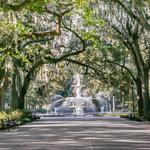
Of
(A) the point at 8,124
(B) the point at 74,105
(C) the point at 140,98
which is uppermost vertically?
(B) the point at 74,105

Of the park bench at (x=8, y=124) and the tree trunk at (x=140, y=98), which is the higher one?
the tree trunk at (x=140, y=98)

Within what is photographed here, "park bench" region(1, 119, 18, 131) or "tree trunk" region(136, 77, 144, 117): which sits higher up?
"tree trunk" region(136, 77, 144, 117)

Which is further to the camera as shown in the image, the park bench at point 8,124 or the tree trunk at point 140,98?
the tree trunk at point 140,98

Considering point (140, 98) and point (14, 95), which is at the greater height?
point (14, 95)

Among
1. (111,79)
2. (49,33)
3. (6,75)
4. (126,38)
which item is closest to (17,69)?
(6,75)

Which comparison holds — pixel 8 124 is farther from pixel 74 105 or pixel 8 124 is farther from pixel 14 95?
pixel 74 105

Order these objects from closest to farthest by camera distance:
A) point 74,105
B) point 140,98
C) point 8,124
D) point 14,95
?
point 8,124, point 14,95, point 140,98, point 74,105

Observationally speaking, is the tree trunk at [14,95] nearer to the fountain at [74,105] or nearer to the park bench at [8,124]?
the park bench at [8,124]

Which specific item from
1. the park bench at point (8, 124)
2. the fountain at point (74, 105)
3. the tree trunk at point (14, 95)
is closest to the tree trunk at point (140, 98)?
the tree trunk at point (14, 95)

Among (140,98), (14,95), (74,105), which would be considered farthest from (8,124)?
(74,105)

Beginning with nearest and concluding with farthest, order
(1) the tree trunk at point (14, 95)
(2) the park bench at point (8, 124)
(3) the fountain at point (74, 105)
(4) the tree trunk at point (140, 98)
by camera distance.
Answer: (2) the park bench at point (8, 124) → (1) the tree trunk at point (14, 95) → (4) the tree trunk at point (140, 98) → (3) the fountain at point (74, 105)

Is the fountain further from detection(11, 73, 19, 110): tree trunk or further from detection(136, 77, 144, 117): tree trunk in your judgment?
detection(11, 73, 19, 110): tree trunk

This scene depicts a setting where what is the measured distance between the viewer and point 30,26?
36.5 metres

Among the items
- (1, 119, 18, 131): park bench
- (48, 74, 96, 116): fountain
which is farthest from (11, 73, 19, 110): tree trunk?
(48, 74, 96, 116): fountain
